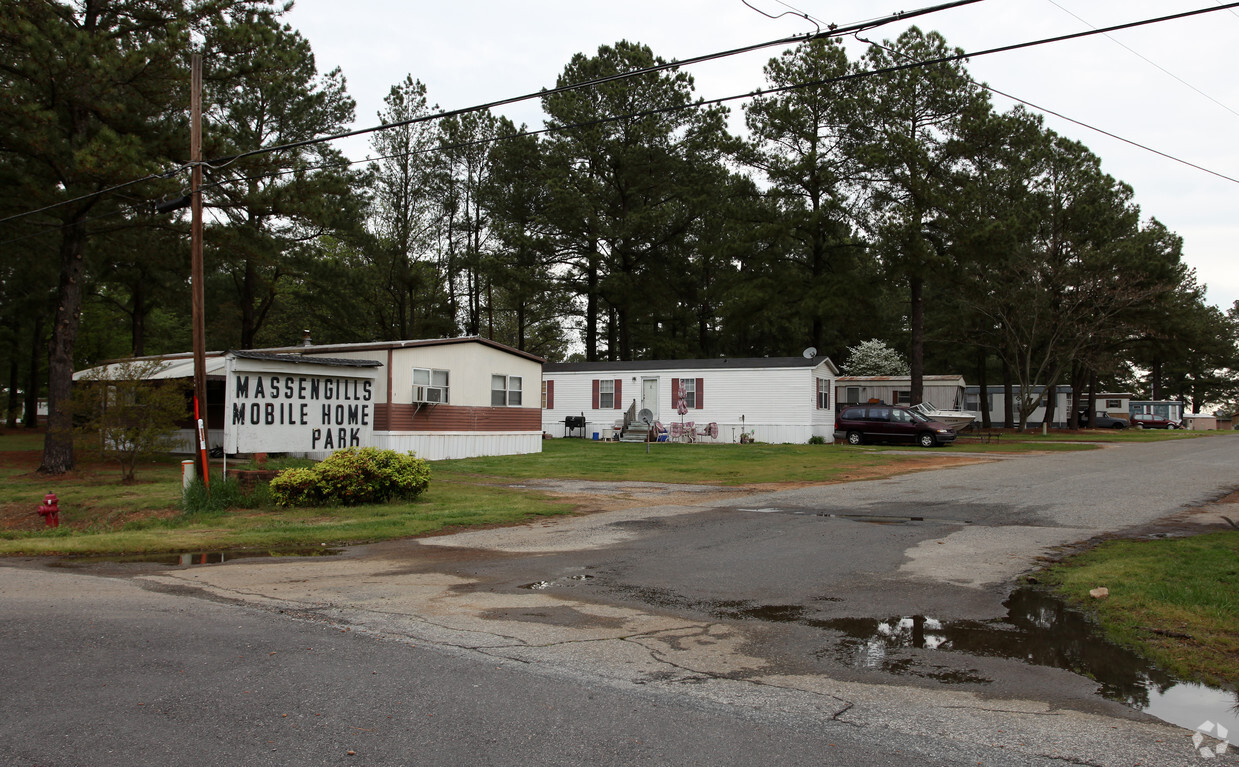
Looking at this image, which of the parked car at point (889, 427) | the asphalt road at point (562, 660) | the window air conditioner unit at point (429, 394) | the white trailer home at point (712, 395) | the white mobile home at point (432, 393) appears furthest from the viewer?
the white trailer home at point (712, 395)

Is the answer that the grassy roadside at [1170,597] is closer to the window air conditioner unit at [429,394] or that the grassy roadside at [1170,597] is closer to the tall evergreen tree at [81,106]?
the window air conditioner unit at [429,394]

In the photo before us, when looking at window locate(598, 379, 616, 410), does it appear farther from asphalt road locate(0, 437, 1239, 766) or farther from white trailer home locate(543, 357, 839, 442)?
asphalt road locate(0, 437, 1239, 766)

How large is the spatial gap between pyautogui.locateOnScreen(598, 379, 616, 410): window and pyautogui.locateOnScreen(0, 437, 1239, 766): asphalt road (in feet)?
83.2

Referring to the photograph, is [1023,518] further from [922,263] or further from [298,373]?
[922,263]

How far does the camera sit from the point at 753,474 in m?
20.2

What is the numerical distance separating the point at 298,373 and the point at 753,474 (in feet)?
33.8

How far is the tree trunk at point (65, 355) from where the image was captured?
765 inches

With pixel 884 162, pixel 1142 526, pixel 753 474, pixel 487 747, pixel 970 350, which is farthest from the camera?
pixel 970 350

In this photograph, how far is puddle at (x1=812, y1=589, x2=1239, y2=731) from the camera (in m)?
4.86

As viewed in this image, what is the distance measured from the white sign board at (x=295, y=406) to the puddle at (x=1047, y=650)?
13054 mm

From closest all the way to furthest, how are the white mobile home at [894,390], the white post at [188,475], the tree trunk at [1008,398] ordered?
1. the white post at [188,475]
2. the white mobile home at [894,390]
3. the tree trunk at [1008,398]

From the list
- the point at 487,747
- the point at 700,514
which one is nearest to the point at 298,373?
the point at 700,514

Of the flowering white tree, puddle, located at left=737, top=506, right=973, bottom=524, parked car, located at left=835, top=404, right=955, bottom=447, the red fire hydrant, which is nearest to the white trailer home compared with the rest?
parked car, located at left=835, top=404, right=955, bottom=447

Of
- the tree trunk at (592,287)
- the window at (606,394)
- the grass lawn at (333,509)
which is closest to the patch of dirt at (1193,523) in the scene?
the grass lawn at (333,509)
